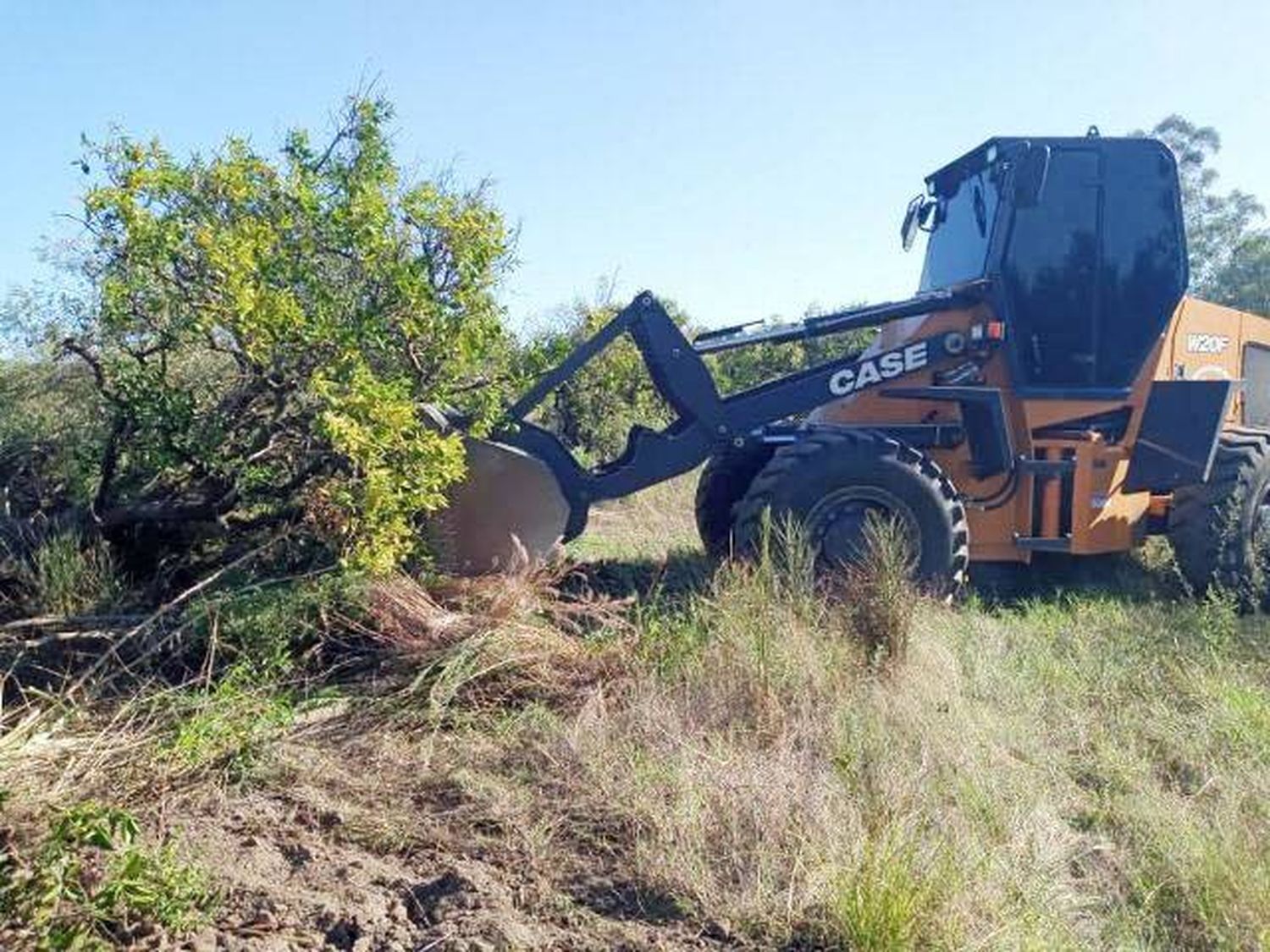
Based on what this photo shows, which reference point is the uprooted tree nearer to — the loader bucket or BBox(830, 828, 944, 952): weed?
the loader bucket

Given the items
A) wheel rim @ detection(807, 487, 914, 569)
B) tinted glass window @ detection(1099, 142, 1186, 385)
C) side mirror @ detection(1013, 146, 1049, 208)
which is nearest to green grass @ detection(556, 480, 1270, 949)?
wheel rim @ detection(807, 487, 914, 569)

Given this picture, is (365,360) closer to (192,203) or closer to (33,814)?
(192,203)

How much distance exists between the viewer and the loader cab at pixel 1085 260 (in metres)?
6.90

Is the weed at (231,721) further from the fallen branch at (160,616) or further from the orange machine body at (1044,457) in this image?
the orange machine body at (1044,457)

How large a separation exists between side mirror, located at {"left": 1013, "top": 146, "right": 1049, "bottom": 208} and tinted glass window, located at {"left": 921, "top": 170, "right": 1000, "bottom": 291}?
17cm

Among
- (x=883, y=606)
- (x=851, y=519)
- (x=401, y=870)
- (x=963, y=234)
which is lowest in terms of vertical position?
(x=401, y=870)

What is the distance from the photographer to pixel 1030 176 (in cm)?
676

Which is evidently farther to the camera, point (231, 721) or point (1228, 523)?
point (1228, 523)

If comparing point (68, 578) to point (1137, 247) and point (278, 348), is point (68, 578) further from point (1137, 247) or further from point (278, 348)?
point (1137, 247)

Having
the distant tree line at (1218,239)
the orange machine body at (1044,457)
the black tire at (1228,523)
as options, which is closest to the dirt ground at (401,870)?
the orange machine body at (1044,457)

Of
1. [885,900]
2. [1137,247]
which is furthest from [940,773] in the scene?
[1137,247]

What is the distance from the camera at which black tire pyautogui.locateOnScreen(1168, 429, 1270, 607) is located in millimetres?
6883

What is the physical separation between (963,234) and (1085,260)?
859mm

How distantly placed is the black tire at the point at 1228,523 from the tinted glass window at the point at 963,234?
2.07 metres
